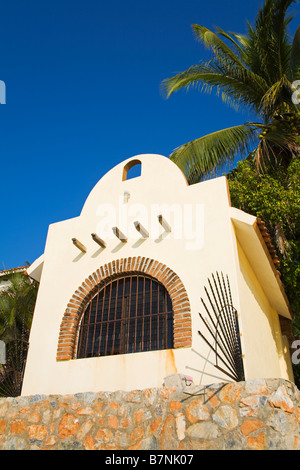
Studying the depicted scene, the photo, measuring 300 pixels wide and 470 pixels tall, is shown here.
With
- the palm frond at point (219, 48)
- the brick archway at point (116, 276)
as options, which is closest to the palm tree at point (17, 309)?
the brick archway at point (116, 276)

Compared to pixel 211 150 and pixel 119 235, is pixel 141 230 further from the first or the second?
pixel 211 150

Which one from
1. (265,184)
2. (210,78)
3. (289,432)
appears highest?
(210,78)

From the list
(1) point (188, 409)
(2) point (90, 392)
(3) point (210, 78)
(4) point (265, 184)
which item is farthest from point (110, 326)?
(3) point (210, 78)

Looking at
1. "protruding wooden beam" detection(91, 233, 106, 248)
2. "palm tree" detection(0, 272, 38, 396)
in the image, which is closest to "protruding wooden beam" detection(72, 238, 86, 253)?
"protruding wooden beam" detection(91, 233, 106, 248)

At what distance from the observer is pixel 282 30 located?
1138 cm

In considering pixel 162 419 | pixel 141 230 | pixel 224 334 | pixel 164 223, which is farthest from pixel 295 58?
pixel 162 419

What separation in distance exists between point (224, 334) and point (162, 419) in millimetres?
1412

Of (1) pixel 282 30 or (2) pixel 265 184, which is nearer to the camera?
(2) pixel 265 184

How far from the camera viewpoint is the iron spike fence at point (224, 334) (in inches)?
206

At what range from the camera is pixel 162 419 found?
5055 millimetres

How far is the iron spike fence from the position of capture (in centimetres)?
523

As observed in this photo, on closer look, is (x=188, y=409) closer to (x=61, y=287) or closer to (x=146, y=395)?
(x=146, y=395)

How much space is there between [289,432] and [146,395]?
189 centimetres

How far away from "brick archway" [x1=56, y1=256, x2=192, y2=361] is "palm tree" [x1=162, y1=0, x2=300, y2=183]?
5.13m
